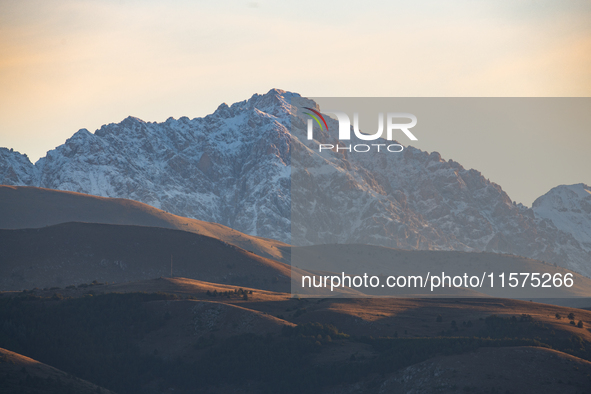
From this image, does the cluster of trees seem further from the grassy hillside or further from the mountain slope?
the mountain slope

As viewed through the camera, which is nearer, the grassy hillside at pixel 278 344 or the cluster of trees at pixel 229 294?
the grassy hillside at pixel 278 344

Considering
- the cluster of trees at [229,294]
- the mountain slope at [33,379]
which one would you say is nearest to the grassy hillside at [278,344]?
the cluster of trees at [229,294]

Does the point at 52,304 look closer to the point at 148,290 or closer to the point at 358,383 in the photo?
the point at 148,290

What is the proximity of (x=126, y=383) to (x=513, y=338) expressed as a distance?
238ft

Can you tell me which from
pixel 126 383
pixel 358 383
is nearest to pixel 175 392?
pixel 126 383

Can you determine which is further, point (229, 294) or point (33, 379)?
point (229, 294)

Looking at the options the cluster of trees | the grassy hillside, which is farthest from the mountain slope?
the cluster of trees

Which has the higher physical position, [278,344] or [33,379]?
[278,344]

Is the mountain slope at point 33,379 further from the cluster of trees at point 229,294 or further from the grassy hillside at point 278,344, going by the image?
the cluster of trees at point 229,294

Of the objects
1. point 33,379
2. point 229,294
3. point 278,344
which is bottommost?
point 33,379

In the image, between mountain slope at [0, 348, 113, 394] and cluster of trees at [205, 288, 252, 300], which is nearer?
mountain slope at [0, 348, 113, 394]

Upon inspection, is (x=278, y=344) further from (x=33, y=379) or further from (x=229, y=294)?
(x=33, y=379)

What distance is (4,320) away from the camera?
14162 cm

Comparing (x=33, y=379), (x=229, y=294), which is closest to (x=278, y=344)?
(x=229, y=294)
